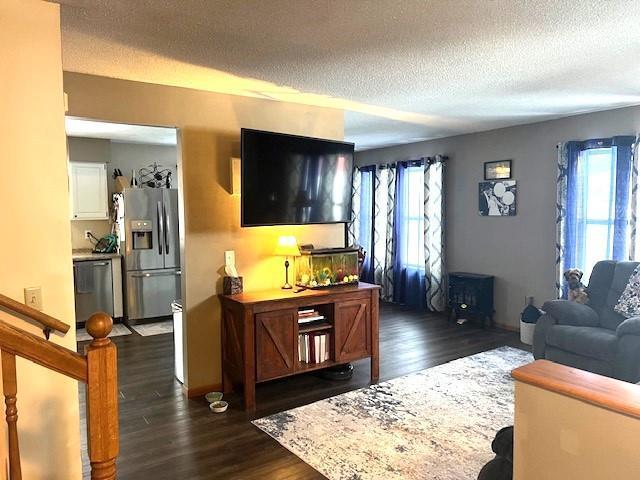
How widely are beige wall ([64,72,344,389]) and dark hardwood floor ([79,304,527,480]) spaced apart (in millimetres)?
438

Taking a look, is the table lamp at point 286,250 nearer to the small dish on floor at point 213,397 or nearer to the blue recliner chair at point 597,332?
the small dish on floor at point 213,397

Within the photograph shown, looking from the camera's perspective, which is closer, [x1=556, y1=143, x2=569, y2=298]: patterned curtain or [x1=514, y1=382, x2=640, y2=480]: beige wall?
[x1=514, y1=382, x2=640, y2=480]: beige wall

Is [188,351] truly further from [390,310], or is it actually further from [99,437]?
[390,310]

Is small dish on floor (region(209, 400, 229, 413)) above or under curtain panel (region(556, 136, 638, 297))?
under

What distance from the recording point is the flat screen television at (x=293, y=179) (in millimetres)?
3698

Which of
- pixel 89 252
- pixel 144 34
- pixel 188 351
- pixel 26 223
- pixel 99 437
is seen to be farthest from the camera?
pixel 89 252

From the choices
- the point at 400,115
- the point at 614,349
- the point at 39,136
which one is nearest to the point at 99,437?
the point at 39,136

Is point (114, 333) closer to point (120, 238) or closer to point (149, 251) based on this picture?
point (149, 251)

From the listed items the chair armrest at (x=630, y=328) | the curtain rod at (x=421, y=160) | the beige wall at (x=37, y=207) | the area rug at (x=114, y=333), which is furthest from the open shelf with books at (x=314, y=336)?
the curtain rod at (x=421, y=160)

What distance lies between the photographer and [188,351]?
3891mm

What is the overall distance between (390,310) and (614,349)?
3612mm

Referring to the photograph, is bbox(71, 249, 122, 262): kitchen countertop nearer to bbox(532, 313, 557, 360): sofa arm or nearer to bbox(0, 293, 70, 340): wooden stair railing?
bbox(0, 293, 70, 340): wooden stair railing

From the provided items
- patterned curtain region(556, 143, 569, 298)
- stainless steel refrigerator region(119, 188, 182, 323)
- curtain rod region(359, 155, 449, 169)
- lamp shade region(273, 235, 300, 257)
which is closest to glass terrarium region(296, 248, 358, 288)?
lamp shade region(273, 235, 300, 257)

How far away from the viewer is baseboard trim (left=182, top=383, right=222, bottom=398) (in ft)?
12.8
